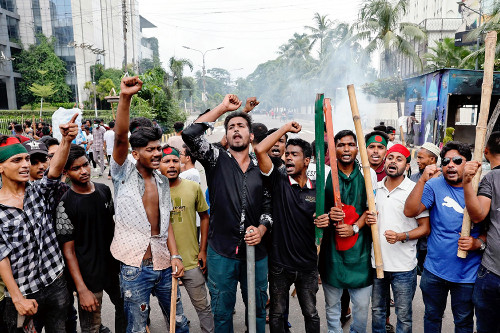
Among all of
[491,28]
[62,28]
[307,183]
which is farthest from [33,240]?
[62,28]

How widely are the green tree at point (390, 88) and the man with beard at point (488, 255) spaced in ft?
74.5

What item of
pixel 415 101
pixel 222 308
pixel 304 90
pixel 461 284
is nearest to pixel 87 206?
pixel 222 308

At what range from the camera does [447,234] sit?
2807 millimetres

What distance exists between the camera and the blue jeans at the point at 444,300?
2785mm

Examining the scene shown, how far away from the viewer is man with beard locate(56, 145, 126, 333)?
9.18ft

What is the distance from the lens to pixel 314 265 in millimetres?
2975

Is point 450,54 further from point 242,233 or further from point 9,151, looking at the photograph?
point 9,151

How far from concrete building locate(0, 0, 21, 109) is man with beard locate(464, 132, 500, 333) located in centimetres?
4538

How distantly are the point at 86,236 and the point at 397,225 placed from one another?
2.51 metres

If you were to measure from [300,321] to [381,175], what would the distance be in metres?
1.95

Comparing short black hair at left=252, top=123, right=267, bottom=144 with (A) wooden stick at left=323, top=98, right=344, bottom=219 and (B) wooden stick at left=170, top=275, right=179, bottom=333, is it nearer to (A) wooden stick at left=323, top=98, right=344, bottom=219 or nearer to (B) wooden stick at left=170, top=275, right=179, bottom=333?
(A) wooden stick at left=323, top=98, right=344, bottom=219

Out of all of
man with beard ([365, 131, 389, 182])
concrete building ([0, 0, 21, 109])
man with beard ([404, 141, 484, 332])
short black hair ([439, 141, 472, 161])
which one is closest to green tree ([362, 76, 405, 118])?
man with beard ([365, 131, 389, 182])

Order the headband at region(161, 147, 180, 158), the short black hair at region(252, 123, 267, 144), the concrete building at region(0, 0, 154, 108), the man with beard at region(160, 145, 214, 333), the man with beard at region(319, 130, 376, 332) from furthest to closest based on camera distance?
the concrete building at region(0, 0, 154, 108) < the short black hair at region(252, 123, 267, 144) < the headband at region(161, 147, 180, 158) < the man with beard at region(160, 145, 214, 333) < the man with beard at region(319, 130, 376, 332)

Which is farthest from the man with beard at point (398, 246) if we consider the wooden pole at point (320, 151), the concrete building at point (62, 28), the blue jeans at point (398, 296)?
the concrete building at point (62, 28)
